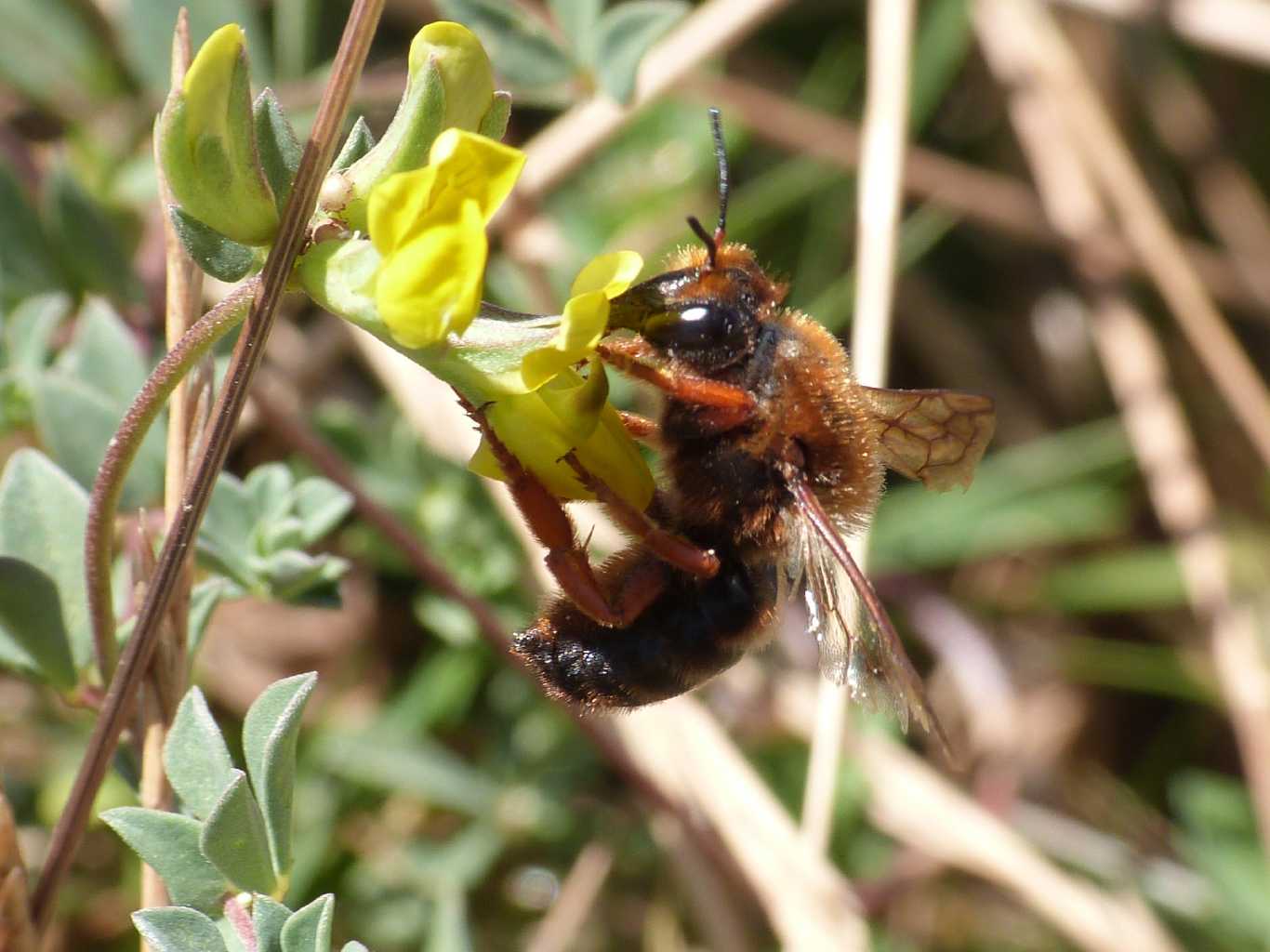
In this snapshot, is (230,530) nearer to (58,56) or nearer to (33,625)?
(33,625)

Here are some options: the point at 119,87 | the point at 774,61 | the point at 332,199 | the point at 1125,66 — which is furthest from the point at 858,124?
the point at 332,199

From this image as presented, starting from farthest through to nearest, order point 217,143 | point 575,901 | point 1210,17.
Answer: point 1210,17 < point 575,901 < point 217,143

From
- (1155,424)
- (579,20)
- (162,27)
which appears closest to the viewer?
(579,20)

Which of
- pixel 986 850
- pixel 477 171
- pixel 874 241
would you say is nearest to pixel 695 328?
pixel 477 171

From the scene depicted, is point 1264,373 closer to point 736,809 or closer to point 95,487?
point 736,809

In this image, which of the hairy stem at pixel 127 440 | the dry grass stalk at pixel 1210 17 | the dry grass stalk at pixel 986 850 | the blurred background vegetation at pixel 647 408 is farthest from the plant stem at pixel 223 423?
the dry grass stalk at pixel 1210 17

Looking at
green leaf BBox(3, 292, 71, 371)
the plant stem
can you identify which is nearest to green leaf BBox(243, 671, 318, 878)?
the plant stem

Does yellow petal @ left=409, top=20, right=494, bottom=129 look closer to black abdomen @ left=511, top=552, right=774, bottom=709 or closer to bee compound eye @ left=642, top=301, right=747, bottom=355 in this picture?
bee compound eye @ left=642, top=301, right=747, bottom=355
